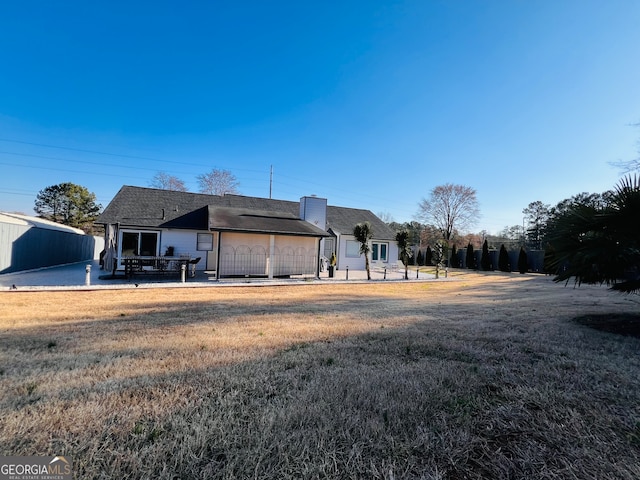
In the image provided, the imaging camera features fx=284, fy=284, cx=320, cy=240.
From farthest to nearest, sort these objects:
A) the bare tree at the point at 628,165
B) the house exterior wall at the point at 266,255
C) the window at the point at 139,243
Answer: the window at the point at 139,243 < the house exterior wall at the point at 266,255 < the bare tree at the point at 628,165

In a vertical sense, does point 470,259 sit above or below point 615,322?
above

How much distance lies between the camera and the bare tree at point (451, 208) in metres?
37.8

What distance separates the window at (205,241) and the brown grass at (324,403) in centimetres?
1343

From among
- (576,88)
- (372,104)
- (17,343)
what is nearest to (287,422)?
(17,343)

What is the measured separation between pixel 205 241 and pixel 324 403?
677 inches

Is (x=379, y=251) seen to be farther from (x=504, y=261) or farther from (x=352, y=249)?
(x=504, y=261)

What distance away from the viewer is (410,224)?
53.8 meters

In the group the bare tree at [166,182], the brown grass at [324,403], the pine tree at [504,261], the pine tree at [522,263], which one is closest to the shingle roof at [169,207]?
the brown grass at [324,403]

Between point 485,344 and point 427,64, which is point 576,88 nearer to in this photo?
point 427,64

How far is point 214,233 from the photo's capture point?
56.0 feet

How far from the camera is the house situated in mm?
15289

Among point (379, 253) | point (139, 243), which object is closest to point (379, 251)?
point (379, 253)

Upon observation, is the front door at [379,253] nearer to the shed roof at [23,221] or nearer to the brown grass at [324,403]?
the brown grass at [324,403]

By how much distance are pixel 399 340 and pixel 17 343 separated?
207 inches
